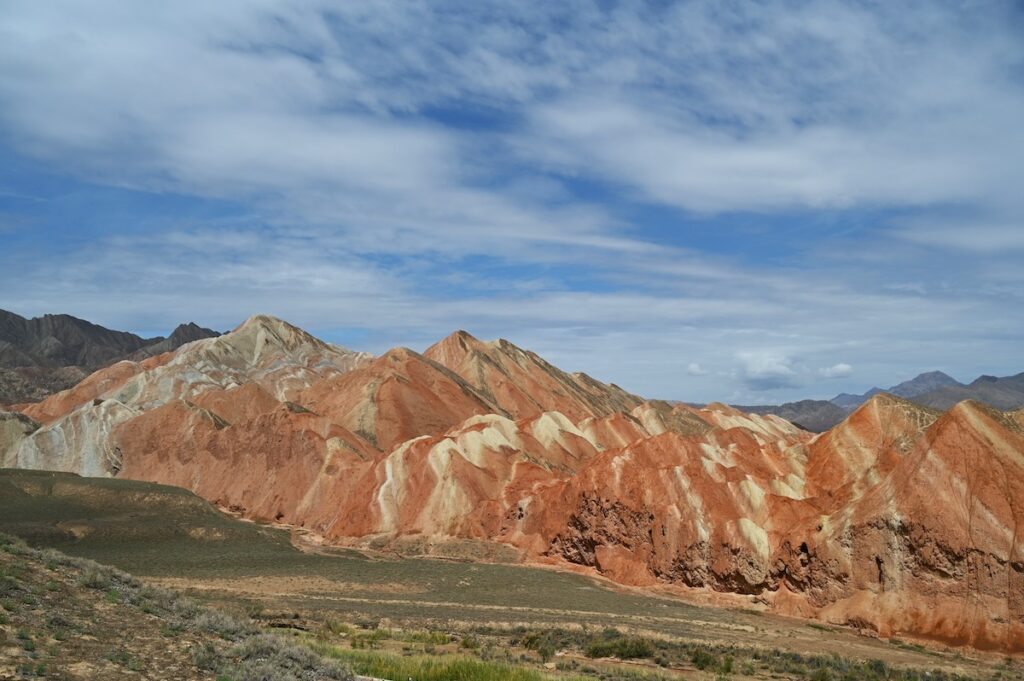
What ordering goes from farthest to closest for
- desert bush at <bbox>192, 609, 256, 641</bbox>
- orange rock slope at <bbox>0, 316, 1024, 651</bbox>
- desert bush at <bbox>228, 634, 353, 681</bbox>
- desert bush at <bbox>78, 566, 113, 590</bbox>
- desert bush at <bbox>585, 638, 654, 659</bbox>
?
orange rock slope at <bbox>0, 316, 1024, 651</bbox> → desert bush at <bbox>585, 638, 654, 659</bbox> → desert bush at <bbox>78, 566, 113, 590</bbox> → desert bush at <bbox>192, 609, 256, 641</bbox> → desert bush at <bbox>228, 634, 353, 681</bbox>

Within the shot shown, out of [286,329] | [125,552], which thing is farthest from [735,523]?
A: [286,329]

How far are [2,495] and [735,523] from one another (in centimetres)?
5431

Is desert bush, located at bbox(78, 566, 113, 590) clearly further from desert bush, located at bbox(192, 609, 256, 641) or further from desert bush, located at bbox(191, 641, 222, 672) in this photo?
desert bush, located at bbox(191, 641, 222, 672)

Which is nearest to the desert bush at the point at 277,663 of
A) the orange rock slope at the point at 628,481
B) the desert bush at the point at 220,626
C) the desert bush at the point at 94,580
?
the desert bush at the point at 220,626

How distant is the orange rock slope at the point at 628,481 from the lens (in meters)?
40.1

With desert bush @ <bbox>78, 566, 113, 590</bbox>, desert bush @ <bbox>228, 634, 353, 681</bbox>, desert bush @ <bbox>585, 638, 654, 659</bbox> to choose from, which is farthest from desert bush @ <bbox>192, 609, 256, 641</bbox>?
desert bush @ <bbox>585, 638, 654, 659</bbox>

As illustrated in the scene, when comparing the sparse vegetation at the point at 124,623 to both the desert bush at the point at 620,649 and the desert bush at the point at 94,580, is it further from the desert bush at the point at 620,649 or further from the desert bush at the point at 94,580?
the desert bush at the point at 620,649

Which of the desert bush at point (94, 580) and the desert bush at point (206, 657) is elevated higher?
the desert bush at point (94, 580)

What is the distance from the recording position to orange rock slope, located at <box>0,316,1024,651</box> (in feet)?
131

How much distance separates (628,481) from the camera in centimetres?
5775

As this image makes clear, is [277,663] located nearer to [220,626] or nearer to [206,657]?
[206,657]

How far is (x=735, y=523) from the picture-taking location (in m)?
49.8

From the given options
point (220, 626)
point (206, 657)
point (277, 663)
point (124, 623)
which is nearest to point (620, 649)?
point (220, 626)

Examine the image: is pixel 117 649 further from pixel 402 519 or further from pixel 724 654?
pixel 402 519
